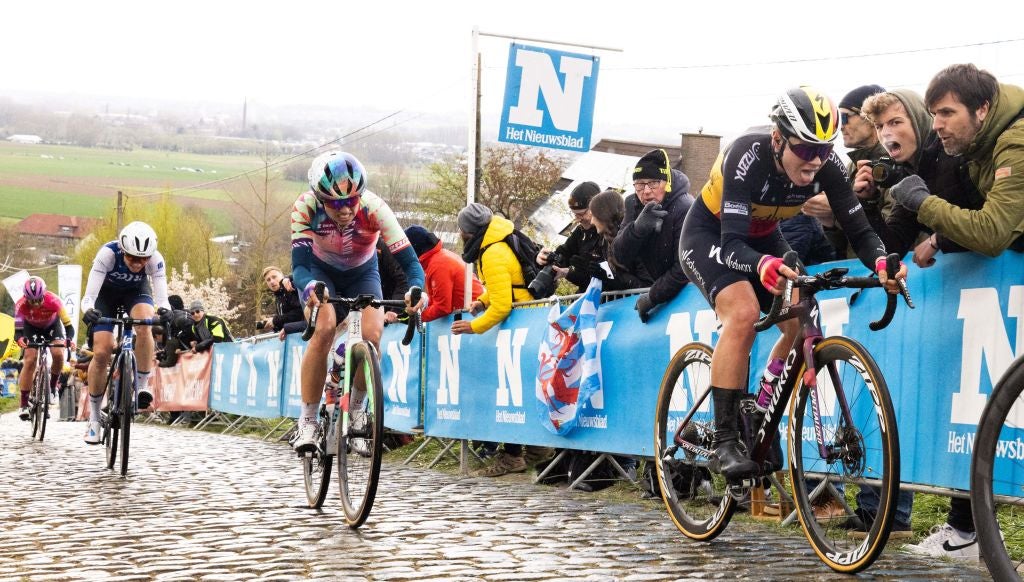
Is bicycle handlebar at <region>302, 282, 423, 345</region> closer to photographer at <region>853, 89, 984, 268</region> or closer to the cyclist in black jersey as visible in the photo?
the cyclist in black jersey

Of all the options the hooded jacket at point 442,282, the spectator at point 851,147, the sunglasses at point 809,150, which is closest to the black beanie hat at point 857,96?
the spectator at point 851,147

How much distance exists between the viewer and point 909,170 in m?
5.92

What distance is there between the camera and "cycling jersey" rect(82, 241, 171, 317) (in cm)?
1160

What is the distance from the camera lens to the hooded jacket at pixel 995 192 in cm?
511

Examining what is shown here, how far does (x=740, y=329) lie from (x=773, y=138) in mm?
907

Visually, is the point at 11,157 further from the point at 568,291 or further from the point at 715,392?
the point at 715,392

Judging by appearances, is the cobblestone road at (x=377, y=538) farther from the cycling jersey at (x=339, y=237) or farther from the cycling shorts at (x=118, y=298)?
the cycling shorts at (x=118, y=298)

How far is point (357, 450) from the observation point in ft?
24.0

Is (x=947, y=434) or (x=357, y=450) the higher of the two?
(x=947, y=434)

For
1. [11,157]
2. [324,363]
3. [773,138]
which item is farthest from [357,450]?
[11,157]

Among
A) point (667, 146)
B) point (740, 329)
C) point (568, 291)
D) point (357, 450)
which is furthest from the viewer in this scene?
point (667, 146)

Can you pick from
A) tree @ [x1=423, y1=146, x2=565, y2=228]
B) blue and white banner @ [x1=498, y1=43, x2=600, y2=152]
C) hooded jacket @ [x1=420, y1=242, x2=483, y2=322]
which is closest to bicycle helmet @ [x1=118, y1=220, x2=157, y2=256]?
hooded jacket @ [x1=420, y1=242, x2=483, y2=322]

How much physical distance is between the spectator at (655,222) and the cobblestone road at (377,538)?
173 centimetres

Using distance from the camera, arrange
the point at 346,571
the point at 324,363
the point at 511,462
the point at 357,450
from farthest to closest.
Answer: the point at 511,462 < the point at 324,363 < the point at 357,450 < the point at 346,571
